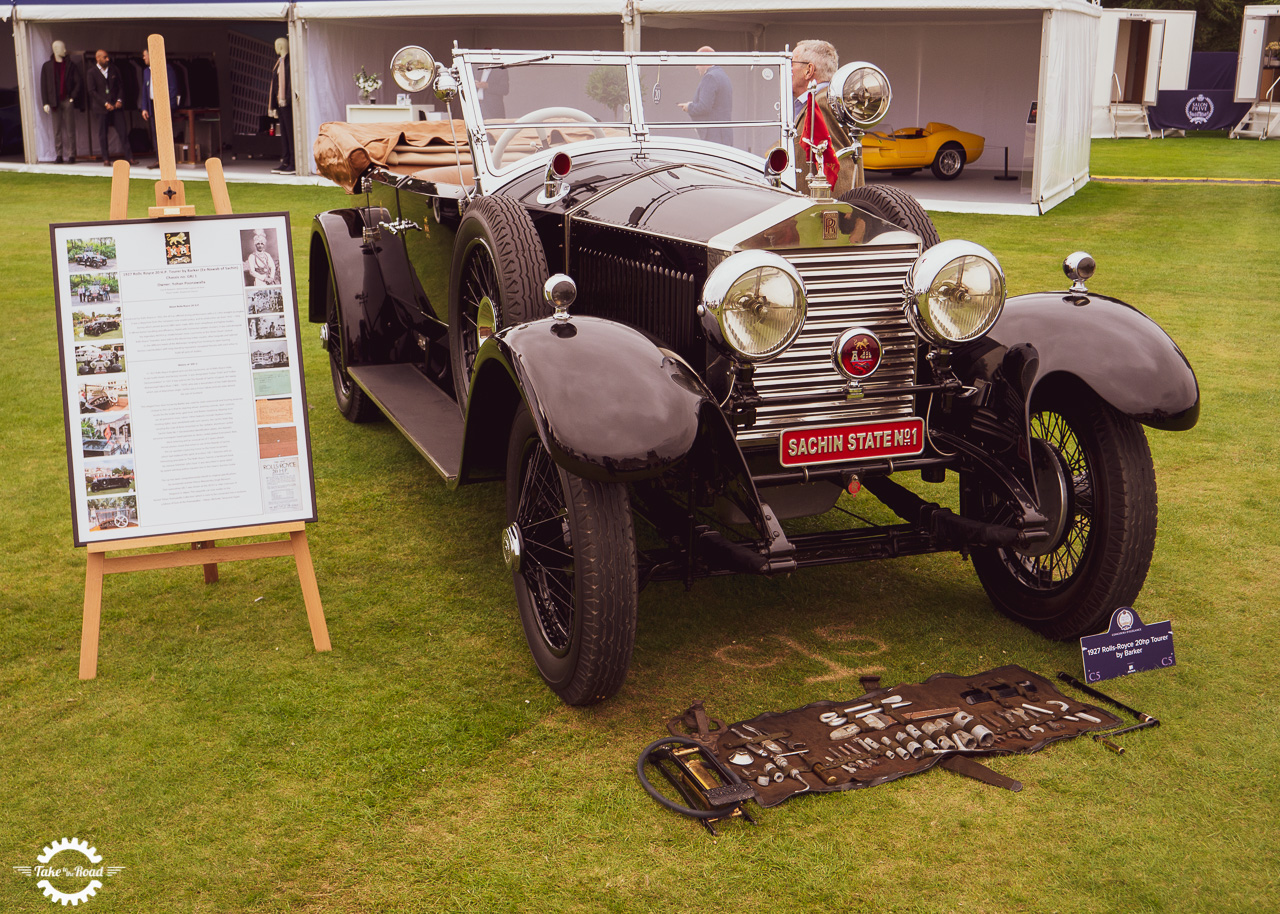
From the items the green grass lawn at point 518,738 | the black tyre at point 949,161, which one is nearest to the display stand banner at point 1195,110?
the black tyre at point 949,161

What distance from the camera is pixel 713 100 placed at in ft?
15.3

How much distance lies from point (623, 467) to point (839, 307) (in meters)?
0.90

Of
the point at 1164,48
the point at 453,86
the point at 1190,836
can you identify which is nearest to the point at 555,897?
the point at 1190,836

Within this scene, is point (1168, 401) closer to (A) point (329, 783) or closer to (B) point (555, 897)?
(B) point (555, 897)

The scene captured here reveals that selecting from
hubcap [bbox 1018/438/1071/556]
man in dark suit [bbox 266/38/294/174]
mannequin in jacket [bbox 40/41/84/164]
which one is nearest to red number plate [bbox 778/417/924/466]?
hubcap [bbox 1018/438/1071/556]

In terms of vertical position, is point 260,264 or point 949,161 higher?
point 949,161

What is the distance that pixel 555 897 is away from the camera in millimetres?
2400

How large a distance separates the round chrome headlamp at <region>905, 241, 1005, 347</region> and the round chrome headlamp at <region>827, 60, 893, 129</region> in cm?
81

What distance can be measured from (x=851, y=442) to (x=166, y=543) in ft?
6.54

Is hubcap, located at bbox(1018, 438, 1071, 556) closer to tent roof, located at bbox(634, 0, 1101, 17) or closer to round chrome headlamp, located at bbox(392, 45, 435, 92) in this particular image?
round chrome headlamp, located at bbox(392, 45, 435, 92)

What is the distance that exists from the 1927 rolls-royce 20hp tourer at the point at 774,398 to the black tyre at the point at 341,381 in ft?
5.42

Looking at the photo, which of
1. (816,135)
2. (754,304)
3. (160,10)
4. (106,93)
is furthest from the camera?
(106,93)

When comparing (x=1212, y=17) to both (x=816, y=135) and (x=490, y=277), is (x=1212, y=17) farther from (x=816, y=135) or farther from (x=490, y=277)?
(x=490, y=277)

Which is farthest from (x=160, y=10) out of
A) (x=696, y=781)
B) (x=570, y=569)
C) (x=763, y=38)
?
(x=696, y=781)
